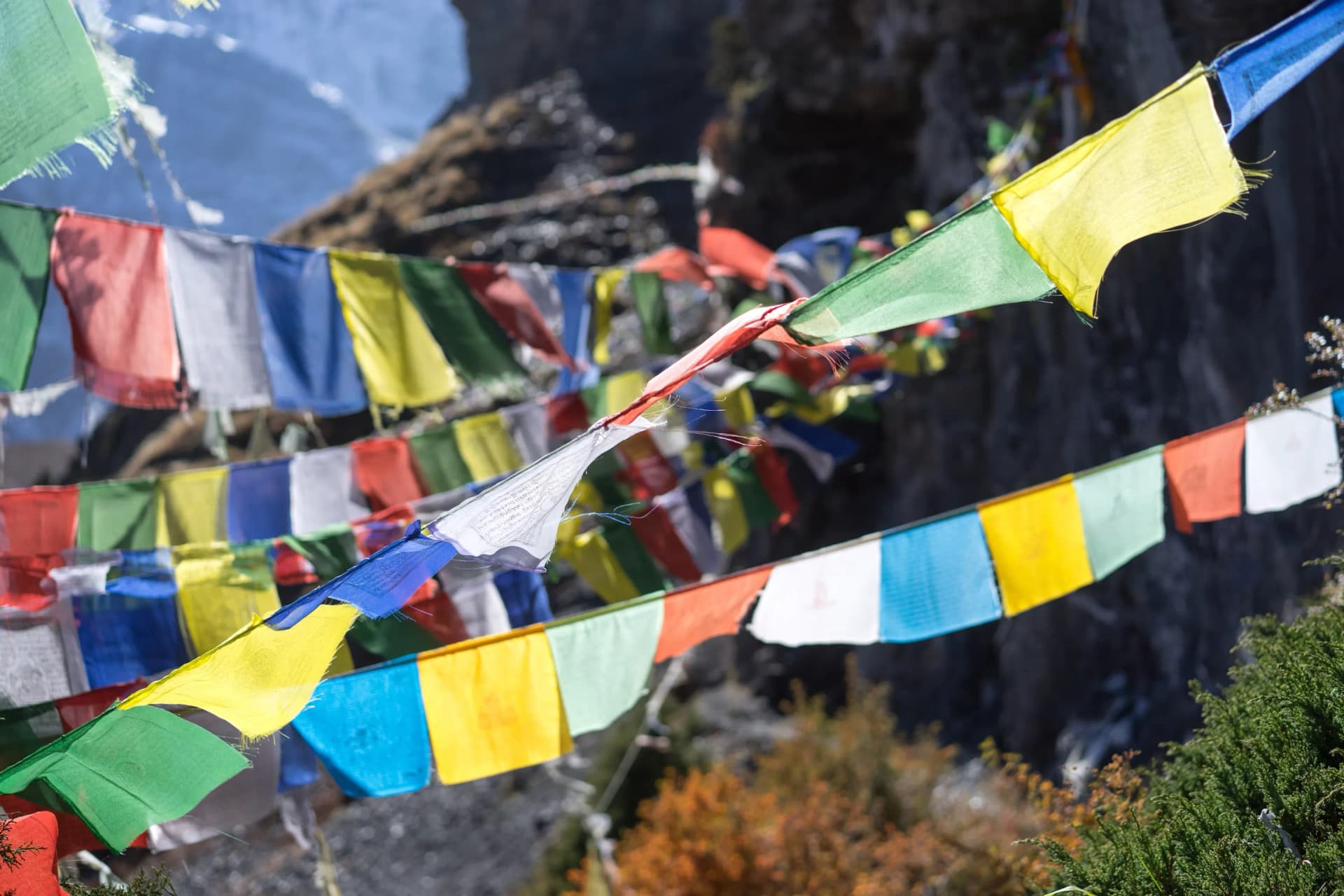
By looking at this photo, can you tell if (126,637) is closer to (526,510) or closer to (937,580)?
(526,510)

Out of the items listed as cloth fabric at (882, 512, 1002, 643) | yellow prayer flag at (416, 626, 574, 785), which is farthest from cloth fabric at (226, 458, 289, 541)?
cloth fabric at (882, 512, 1002, 643)

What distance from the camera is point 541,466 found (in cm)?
320

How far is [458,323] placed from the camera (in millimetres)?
6352

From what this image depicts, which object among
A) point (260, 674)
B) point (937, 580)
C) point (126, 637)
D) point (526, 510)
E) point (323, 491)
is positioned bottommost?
point (937, 580)

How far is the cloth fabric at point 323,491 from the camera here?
21.9 feet

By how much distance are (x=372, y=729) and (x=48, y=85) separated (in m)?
2.42

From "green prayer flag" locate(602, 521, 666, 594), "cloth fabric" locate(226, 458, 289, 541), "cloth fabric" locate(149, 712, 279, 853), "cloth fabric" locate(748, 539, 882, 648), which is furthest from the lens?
"green prayer flag" locate(602, 521, 666, 594)

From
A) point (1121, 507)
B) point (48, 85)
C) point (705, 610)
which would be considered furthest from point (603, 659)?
point (48, 85)

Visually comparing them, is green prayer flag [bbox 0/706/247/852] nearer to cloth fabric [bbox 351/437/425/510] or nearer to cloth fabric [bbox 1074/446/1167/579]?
cloth fabric [bbox 1074/446/1167/579]

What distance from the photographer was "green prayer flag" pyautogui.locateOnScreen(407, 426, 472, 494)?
23.3 feet

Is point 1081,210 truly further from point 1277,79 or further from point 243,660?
point 243,660

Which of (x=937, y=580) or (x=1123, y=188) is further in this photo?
(x=937, y=580)

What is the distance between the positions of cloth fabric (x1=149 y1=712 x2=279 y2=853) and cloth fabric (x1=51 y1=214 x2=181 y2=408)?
1864mm

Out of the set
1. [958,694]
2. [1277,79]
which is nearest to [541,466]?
[1277,79]
